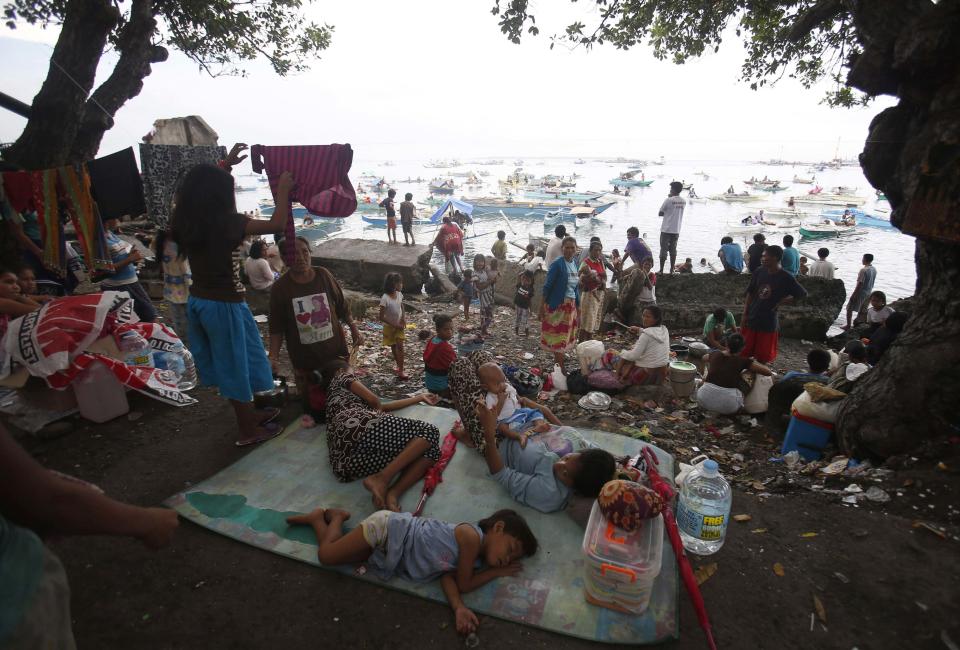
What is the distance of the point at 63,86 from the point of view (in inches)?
232

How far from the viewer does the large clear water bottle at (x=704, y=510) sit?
8.62 feet

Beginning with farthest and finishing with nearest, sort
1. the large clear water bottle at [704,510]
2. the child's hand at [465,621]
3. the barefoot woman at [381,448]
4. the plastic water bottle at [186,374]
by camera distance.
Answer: the plastic water bottle at [186,374], the barefoot woman at [381,448], the large clear water bottle at [704,510], the child's hand at [465,621]

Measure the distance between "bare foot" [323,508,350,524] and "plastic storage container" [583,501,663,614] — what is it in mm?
1425

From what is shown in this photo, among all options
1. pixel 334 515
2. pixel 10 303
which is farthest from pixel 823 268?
pixel 10 303

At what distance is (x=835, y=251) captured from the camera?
26.1 m

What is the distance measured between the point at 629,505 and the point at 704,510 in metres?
0.69

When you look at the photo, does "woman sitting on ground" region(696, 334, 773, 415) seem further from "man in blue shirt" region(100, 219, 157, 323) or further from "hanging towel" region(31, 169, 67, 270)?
"hanging towel" region(31, 169, 67, 270)

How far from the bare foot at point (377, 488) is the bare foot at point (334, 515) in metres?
0.19

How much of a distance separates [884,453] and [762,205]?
51611 mm

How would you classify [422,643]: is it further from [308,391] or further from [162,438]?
[162,438]

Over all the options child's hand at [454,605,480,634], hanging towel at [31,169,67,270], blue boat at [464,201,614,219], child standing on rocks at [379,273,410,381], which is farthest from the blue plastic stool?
blue boat at [464,201,614,219]

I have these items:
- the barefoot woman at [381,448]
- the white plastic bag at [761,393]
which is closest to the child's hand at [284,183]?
the barefoot woman at [381,448]

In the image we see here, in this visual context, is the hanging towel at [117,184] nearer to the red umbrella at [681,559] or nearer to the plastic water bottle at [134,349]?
the plastic water bottle at [134,349]

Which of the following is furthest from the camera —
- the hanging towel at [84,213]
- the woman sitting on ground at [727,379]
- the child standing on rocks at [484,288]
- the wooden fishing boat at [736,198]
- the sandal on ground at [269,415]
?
the wooden fishing boat at [736,198]
